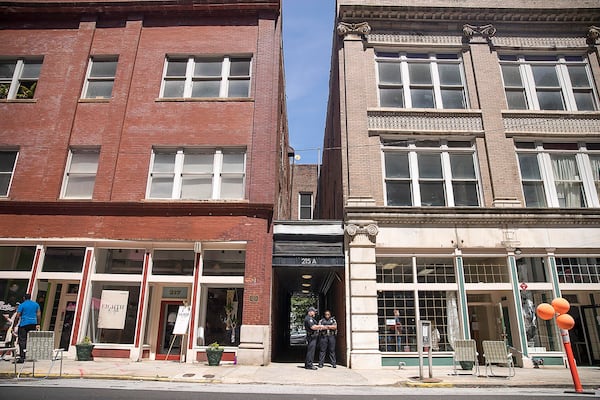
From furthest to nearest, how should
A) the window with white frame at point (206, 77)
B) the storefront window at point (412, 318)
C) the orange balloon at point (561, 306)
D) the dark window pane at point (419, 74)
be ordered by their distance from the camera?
the dark window pane at point (419, 74)
the window with white frame at point (206, 77)
the storefront window at point (412, 318)
the orange balloon at point (561, 306)

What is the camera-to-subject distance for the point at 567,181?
15.5 metres

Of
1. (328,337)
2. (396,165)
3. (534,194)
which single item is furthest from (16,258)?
(534,194)

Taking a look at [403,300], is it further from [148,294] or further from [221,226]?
[148,294]

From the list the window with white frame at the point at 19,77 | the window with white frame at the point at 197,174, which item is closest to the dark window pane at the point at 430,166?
the window with white frame at the point at 197,174

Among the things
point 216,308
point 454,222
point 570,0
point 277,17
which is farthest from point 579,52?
point 216,308

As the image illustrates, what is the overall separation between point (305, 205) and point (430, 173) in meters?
21.6

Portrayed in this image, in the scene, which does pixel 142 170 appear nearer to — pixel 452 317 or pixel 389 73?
pixel 389 73

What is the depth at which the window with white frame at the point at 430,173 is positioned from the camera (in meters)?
15.2

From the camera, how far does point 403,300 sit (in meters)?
14.0

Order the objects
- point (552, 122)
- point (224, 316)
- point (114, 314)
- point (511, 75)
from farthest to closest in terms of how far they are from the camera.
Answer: point (511, 75) < point (552, 122) < point (224, 316) < point (114, 314)

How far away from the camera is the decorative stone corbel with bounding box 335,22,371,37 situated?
16938 millimetres

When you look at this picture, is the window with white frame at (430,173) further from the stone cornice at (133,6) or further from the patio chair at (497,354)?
the stone cornice at (133,6)

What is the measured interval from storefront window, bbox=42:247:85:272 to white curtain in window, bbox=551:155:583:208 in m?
18.1

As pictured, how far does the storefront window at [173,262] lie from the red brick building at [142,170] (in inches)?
2.2
